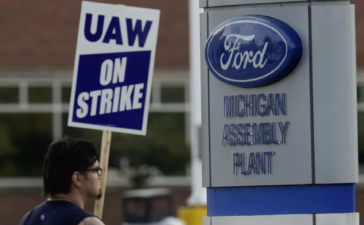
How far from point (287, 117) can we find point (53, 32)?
48.8 ft

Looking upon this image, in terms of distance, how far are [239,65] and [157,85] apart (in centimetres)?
1407

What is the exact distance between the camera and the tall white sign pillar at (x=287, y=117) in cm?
460

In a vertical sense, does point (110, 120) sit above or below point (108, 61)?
below

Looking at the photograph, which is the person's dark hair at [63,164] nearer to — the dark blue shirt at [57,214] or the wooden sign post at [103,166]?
the dark blue shirt at [57,214]

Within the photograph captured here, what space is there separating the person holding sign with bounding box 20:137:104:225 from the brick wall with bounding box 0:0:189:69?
14700 mm

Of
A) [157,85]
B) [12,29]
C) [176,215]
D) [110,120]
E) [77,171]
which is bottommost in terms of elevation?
[176,215]

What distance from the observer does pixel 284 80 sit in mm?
4668

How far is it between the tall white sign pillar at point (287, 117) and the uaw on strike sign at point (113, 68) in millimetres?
687

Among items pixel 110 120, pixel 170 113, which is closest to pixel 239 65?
pixel 110 120

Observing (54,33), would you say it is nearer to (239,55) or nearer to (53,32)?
(53,32)

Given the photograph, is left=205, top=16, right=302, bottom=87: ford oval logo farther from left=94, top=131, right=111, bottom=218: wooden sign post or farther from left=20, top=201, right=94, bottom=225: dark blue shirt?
left=20, top=201, right=94, bottom=225: dark blue shirt

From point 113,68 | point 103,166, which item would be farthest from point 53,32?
point 103,166

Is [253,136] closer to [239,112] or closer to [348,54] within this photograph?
[239,112]

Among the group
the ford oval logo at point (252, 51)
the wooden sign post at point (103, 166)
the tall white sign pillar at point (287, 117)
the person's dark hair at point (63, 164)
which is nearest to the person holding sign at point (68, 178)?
the person's dark hair at point (63, 164)
